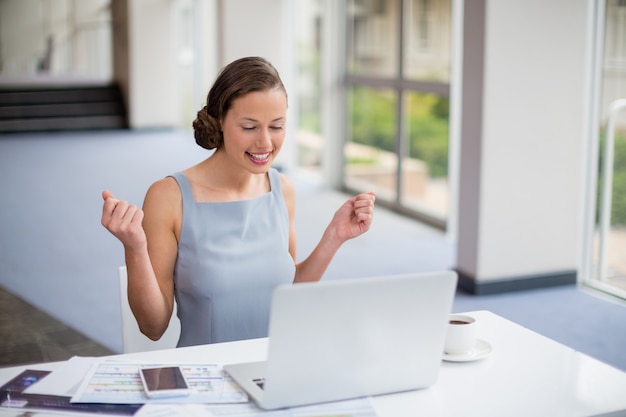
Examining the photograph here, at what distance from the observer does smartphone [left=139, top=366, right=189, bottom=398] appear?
147 centimetres

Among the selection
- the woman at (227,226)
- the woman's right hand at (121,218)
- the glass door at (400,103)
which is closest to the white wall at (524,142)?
the glass door at (400,103)

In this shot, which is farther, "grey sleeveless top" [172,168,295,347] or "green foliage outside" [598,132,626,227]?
"green foliage outside" [598,132,626,227]

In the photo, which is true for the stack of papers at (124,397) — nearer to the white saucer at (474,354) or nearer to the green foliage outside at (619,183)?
the white saucer at (474,354)

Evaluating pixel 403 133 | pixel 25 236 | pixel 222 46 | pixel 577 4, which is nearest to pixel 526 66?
pixel 577 4

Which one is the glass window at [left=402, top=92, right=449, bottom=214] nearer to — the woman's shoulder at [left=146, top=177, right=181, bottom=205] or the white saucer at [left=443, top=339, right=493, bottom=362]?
the woman's shoulder at [left=146, top=177, right=181, bottom=205]

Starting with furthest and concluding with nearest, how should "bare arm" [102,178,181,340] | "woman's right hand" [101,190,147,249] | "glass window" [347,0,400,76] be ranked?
"glass window" [347,0,400,76]
"bare arm" [102,178,181,340]
"woman's right hand" [101,190,147,249]

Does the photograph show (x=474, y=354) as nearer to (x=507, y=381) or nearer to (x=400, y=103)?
(x=507, y=381)

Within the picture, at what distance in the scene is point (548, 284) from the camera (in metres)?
4.60

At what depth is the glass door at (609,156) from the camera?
4.47 m

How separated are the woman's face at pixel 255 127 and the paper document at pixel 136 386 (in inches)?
20.4

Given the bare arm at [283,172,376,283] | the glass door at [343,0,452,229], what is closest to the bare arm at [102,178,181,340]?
the bare arm at [283,172,376,283]

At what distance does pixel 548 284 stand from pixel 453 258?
744mm

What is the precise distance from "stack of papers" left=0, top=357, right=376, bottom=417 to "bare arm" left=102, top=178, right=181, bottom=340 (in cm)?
25

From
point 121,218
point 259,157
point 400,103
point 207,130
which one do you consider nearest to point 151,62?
point 400,103
